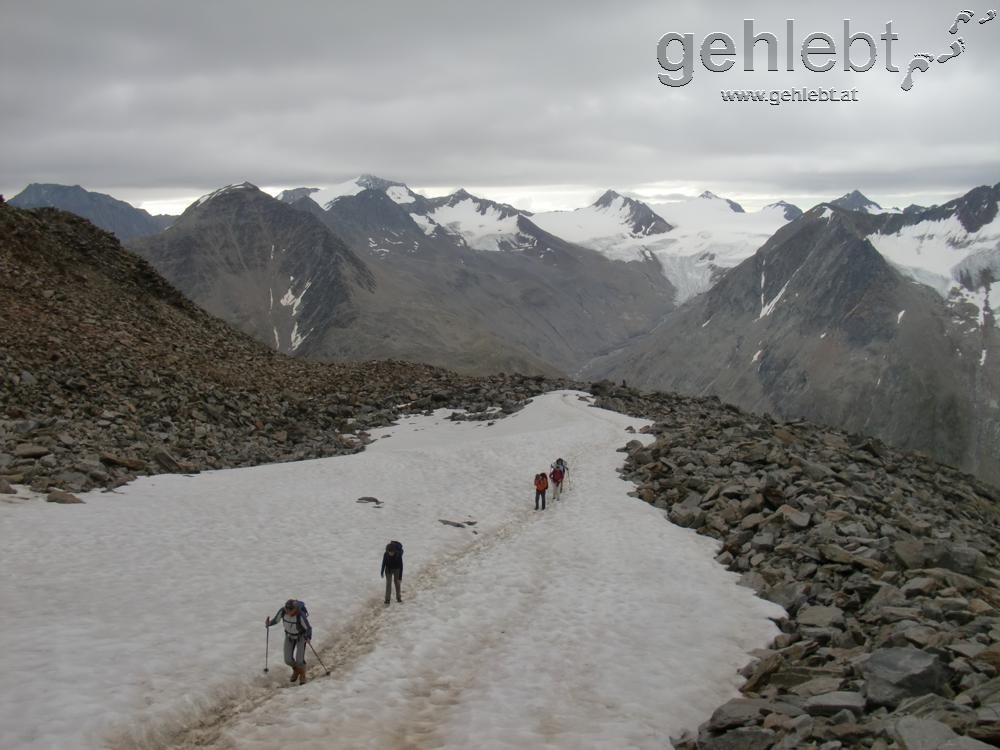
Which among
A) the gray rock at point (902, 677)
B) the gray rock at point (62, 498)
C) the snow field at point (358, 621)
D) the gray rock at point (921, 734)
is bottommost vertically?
the snow field at point (358, 621)

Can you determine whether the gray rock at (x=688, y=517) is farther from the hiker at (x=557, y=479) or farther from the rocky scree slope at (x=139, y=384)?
the rocky scree slope at (x=139, y=384)

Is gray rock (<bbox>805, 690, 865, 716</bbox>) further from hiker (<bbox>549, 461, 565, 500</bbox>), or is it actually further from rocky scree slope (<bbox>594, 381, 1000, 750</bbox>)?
hiker (<bbox>549, 461, 565, 500</bbox>)

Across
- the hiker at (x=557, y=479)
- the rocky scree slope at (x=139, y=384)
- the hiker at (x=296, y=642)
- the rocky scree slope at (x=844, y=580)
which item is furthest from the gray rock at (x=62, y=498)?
the rocky scree slope at (x=844, y=580)

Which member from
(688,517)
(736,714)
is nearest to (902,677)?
(736,714)

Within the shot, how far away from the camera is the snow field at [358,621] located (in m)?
13.7

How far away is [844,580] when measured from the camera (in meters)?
20.2

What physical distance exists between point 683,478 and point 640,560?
29.8 ft

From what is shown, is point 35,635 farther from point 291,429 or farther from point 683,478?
point 291,429

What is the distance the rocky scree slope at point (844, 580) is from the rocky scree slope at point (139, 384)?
66.7 feet

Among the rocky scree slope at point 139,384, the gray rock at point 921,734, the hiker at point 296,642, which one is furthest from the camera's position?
the rocky scree slope at point 139,384

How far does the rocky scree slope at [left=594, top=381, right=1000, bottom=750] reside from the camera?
12.0 m

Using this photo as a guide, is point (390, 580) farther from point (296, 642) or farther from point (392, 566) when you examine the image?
point (296, 642)

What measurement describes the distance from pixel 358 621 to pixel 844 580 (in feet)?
42.2

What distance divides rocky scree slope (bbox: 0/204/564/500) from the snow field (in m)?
4.62
